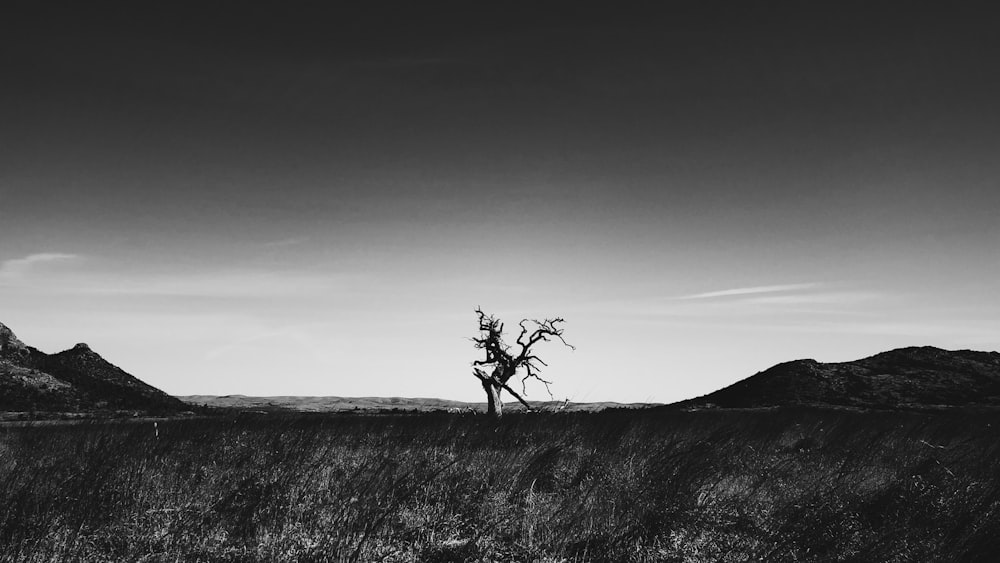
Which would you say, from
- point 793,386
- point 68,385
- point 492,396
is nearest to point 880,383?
point 793,386

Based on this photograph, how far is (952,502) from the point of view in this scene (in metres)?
5.82

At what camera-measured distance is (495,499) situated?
20.9 feet

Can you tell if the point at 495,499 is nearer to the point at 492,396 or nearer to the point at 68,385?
the point at 492,396

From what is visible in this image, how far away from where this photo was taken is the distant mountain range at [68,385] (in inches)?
1716

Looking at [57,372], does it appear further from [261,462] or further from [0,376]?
[261,462]

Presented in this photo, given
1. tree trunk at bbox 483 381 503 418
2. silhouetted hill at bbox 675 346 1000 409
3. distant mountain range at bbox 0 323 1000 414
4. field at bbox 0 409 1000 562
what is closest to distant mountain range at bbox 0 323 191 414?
distant mountain range at bbox 0 323 1000 414

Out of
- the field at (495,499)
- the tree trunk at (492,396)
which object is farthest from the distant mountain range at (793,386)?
the field at (495,499)

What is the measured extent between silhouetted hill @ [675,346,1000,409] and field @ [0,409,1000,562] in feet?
99.5

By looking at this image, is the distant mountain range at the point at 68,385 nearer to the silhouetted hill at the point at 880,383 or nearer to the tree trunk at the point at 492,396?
the tree trunk at the point at 492,396

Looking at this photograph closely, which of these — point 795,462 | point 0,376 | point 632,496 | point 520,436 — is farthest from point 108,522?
point 0,376

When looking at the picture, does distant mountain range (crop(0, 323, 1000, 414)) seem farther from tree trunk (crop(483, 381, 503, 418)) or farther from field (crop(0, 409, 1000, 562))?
field (crop(0, 409, 1000, 562))

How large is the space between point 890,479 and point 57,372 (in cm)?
6162

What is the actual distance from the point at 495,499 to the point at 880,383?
146 ft

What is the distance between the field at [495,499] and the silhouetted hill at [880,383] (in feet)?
99.5
